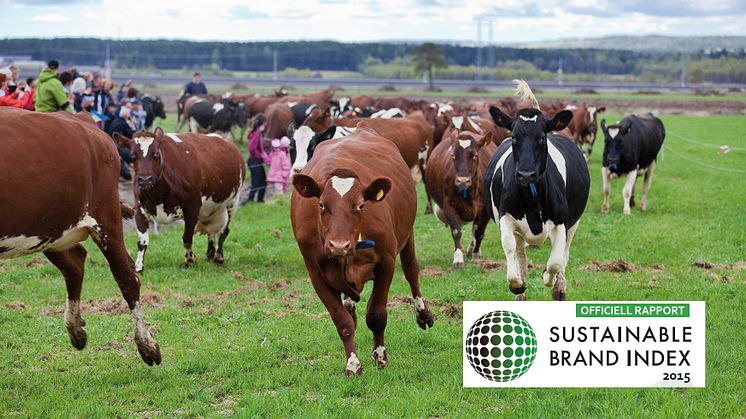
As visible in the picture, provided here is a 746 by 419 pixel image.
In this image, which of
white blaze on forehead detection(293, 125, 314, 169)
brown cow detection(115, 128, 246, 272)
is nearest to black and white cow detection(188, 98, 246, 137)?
white blaze on forehead detection(293, 125, 314, 169)

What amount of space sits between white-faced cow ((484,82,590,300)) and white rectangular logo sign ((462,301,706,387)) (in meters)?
1.75

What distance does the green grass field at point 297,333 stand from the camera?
6.65m

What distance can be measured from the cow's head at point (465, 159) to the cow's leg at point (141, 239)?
4405 mm

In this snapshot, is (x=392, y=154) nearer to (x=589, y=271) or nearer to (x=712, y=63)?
(x=589, y=271)

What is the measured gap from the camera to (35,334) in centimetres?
909

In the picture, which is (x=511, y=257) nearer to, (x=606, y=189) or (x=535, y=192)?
(x=535, y=192)

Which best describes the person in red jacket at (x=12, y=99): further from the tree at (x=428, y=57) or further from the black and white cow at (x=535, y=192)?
the tree at (x=428, y=57)

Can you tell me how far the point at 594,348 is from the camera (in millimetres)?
6852

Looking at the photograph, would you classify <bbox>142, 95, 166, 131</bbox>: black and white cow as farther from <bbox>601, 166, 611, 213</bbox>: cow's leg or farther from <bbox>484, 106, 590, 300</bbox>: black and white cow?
<bbox>484, 106, 590, 300</bbox>: black and white cow

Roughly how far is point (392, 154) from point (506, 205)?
123 cm

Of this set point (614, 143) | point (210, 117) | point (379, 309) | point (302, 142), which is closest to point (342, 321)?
point (379, 309)

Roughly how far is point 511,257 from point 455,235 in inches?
159

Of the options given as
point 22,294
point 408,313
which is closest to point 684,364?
point 408,313

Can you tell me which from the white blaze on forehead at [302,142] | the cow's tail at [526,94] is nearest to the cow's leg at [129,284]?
the cow's tail at [526,94]
